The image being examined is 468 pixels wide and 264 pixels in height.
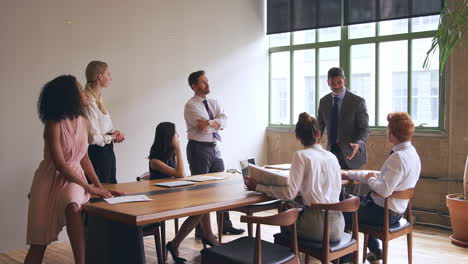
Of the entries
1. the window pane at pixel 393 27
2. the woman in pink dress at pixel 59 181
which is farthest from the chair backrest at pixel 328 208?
the window pane at pixel 393 27

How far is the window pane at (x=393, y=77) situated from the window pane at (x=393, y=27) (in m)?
0.13

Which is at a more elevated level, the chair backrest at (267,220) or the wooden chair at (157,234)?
the chair backrest at (267,220)

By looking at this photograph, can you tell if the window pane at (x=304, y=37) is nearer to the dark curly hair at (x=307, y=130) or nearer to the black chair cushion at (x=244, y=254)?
the dark curly hair at (x=307, y=130)

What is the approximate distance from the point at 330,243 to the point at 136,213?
135 cm

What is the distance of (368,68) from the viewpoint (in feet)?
21.9

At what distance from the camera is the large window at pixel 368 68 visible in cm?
620

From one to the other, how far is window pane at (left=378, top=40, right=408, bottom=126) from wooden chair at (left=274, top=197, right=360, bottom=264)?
3473 millimetres

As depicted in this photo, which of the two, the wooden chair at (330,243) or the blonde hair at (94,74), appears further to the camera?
the blonde hair at (94,74)

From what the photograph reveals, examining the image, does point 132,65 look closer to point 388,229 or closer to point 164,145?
point 164,145

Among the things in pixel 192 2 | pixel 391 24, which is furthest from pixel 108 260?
pixel 391 24

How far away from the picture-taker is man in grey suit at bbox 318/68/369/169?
4957 millimetres

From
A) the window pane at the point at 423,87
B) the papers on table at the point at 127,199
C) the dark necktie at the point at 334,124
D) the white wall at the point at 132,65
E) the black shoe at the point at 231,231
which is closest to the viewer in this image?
the papers on table at the point at 127,199

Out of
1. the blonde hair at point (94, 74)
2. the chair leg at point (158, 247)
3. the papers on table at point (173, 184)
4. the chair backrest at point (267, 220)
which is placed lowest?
the chair leg at point (158, 247)

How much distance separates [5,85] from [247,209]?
105 inches
